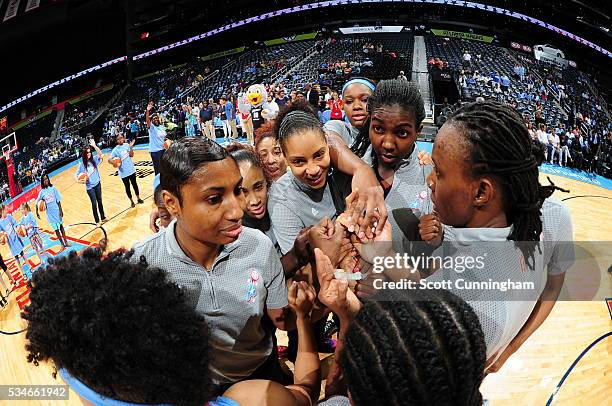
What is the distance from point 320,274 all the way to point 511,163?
68 cm

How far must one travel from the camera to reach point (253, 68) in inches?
547

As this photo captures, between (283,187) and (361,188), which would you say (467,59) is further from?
(361,188)

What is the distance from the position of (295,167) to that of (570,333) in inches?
118

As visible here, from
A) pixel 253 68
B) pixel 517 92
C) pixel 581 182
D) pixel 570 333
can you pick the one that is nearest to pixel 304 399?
pixel 570 333

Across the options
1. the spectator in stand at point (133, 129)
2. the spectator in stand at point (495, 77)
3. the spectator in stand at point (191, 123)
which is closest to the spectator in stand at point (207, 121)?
the spectator in stand at point (191, 123)

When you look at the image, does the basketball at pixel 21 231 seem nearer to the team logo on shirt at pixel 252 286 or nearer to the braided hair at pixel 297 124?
the braided hair at pixel 297 124

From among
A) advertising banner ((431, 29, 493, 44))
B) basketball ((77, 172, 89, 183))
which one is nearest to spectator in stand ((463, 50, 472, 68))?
advertising banner ((431, 29, 493, 44))

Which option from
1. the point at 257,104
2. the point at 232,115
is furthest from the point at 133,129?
the point at 257,104

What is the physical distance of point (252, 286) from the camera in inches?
62.8

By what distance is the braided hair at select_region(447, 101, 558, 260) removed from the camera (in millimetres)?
1313

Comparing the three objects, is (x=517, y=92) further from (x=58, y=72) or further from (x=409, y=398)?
(x=409, y=398)

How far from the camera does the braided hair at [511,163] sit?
131 centimetres

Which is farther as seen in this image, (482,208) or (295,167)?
(295,167)

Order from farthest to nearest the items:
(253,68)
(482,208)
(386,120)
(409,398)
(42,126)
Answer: (253,68), (42,126), (386,120), (482,208), (409,398)
